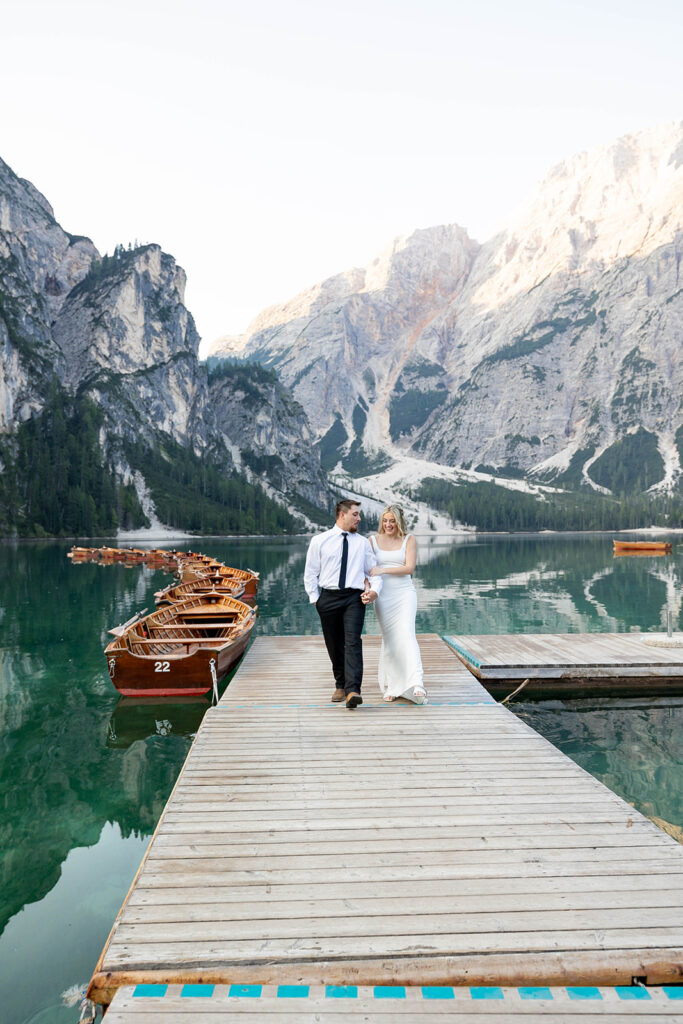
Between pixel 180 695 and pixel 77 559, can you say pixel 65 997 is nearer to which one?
pixel 180 695

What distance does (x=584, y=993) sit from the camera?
4.15 m

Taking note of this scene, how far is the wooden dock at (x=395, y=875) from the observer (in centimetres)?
427

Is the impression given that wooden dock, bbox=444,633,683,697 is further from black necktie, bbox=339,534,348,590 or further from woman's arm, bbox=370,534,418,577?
black necktie, bbox=339,534,348,590

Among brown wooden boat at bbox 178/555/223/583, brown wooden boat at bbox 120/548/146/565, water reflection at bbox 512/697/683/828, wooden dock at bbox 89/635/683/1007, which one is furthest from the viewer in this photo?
brown wooden boat at bbox 120/548/146/565

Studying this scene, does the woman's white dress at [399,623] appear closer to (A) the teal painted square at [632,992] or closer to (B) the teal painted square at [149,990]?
(A) the teal painted square at [632,992]

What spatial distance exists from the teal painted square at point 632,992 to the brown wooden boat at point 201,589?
75.3ft

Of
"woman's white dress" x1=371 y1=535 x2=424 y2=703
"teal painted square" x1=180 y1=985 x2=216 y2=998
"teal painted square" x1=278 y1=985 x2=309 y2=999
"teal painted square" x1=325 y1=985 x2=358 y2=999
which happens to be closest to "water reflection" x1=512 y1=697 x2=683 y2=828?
"woman's white dress" x1=371 y1=535 x2=424 y2=703

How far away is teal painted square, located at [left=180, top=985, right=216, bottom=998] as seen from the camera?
411cm

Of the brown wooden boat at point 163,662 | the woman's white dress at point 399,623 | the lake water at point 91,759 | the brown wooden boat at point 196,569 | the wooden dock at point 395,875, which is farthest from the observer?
the brown wooden boat at point 196,569

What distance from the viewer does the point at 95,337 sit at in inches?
7402

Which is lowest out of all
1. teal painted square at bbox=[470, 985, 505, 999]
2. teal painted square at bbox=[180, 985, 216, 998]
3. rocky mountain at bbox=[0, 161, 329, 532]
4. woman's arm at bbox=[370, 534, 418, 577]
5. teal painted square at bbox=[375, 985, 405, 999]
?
teal painted square at bbox=[470, 985, 505, 999]

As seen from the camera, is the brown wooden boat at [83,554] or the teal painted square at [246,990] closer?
the teal painted square at [246,990]

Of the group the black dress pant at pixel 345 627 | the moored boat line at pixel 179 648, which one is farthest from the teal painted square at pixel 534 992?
the moored boat line at pixel 179 648

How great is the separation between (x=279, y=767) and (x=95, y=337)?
201m
